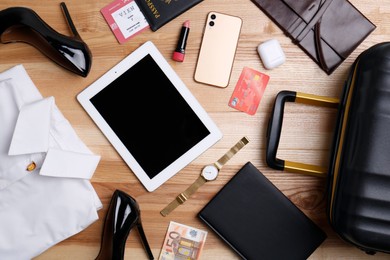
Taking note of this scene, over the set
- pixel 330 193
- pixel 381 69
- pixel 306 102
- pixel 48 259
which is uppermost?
pixel 381 69

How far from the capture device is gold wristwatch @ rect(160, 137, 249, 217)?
91 cm

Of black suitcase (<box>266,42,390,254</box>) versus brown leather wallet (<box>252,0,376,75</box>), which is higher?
brown leather wallet (<box>252,0,376,75</box>)

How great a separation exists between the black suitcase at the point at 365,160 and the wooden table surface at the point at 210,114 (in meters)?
0.09

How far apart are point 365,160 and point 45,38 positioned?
0.64 metres

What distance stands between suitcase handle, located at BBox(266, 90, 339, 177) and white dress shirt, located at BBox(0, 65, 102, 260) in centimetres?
35

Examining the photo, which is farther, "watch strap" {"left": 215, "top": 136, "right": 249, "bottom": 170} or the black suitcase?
"watch strap" {"left": 215, "top": 136, "right": 249, "bottom": 170}

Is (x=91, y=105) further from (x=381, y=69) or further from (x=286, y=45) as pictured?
(x=381, y=69)

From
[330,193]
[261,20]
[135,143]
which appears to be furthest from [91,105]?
[330,193]

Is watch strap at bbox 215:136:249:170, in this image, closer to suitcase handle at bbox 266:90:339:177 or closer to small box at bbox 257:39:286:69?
suitcase handle at bbox 266:90:339:177

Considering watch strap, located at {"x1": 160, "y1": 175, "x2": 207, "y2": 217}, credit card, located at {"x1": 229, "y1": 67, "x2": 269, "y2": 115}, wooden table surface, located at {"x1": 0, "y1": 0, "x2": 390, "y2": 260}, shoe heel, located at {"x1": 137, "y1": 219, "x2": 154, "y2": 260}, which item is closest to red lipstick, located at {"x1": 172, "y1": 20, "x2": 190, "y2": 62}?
wooden table surface, located at {"x1": 0, "y1": 0, "x2": 390, "y2": 260}

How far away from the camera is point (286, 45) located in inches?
35.9

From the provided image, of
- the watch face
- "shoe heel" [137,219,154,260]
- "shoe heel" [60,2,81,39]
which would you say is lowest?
"shoe heel" [137,219,154,260]

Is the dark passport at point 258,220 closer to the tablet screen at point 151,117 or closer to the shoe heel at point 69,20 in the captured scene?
the tablet screen at point 151,117

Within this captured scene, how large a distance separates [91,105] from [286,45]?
425 mm
